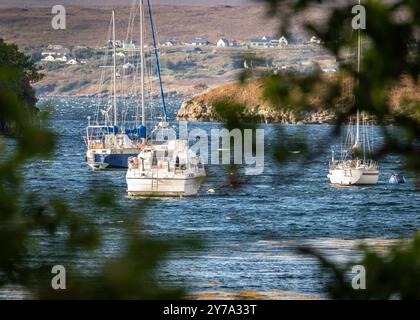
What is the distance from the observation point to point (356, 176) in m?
46.3

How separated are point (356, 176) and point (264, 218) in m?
11.5

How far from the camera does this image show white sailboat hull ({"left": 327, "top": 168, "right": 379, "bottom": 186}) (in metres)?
46.3

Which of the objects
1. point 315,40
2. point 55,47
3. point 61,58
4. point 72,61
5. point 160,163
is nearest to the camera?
point 315,40

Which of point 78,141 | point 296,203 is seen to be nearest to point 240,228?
point 296,203

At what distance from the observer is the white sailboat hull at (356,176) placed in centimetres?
4628

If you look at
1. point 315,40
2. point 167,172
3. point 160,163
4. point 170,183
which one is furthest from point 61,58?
point 315,40

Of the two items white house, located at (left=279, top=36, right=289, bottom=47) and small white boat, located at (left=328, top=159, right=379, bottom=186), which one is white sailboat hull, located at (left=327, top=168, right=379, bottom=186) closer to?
small white boat, located at (left=328, top=159, right=379, bottom=186)

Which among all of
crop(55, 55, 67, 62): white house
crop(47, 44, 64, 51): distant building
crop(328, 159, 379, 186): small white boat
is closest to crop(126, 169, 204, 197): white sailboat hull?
crop(328, 159, 379, 186): small white boat

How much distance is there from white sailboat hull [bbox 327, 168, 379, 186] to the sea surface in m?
0.39

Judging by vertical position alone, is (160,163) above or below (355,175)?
above

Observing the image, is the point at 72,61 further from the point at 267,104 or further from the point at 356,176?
the point at 267,104

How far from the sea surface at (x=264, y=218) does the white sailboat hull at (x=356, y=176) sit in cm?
39

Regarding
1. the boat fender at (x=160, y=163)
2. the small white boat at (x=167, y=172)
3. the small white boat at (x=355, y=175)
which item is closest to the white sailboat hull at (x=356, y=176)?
the small white boat at (x=355, y=175)
